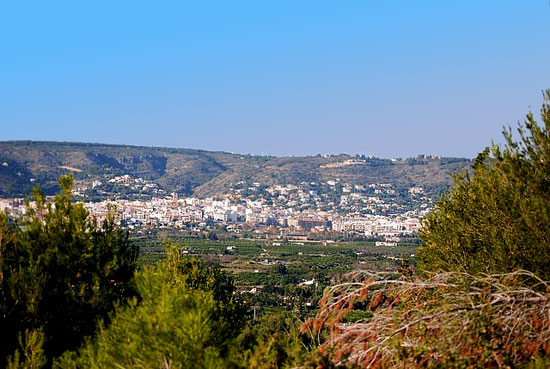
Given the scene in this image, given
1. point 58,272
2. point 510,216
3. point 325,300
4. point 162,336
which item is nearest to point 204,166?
point 58,272

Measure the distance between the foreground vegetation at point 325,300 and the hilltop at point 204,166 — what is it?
405 ft

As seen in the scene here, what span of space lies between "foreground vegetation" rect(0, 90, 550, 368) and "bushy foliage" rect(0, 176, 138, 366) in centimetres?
3

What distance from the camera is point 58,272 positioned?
1325cm

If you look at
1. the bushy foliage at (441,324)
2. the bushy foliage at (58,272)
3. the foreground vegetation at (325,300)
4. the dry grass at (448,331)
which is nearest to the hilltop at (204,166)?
the bushy foliage at (58,272)

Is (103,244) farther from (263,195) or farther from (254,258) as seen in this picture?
(263,195)

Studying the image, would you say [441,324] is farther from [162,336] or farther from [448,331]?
[162,336]

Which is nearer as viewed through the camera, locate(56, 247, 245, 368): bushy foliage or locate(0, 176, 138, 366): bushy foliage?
locate(56, 247, 245, 368): bushy foliage

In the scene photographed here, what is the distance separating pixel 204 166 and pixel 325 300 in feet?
Answer: 568

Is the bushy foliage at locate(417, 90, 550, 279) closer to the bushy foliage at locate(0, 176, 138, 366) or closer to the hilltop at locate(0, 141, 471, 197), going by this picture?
the bushy foliage at locate(0, 176, 138, 366)

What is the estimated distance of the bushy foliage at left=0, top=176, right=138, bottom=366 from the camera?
11.5 m

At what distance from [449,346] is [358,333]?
876 millimetres

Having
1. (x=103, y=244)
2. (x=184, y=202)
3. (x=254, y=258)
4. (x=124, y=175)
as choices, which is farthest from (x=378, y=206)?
(x=103, y=244)

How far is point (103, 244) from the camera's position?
49.8 ft

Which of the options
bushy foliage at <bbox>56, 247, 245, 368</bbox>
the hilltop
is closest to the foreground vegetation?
bushy foliage at <bbox>56, 247, 245, 368</bbox>
